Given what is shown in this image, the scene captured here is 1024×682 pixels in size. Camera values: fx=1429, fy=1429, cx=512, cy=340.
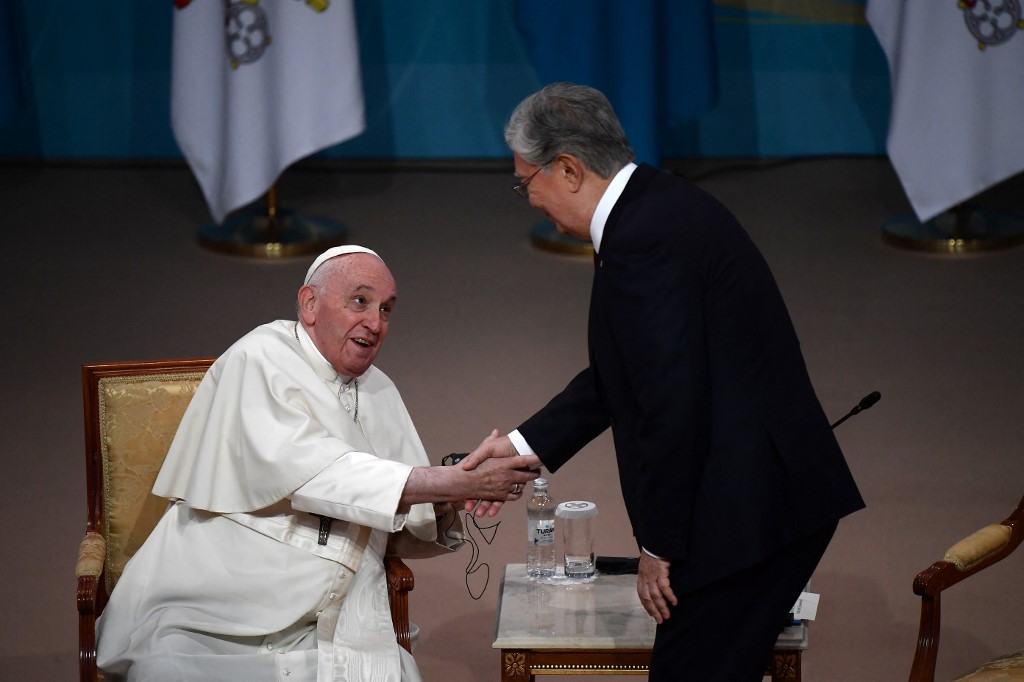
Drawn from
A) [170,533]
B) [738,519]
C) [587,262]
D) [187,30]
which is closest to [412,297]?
[587,262]

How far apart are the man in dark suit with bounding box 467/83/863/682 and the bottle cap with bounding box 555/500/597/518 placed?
63 centimetres

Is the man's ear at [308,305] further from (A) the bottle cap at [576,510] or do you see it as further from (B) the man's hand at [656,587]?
(B) the man's hand at [656,587]

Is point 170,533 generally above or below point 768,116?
below

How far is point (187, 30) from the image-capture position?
25.9 feet

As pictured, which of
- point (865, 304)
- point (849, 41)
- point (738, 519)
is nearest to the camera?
point (738, 519)

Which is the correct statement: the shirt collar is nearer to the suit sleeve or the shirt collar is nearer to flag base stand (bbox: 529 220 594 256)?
the suit sleeve

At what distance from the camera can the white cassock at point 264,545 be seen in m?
3.15

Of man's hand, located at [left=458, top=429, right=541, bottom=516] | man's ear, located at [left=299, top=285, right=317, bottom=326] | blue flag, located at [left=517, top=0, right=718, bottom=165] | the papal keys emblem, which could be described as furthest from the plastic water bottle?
the papal keys emblem

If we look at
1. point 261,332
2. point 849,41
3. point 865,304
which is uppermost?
point 849,41

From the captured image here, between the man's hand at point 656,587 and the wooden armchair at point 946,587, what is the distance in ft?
2.16

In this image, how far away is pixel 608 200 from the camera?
285cm

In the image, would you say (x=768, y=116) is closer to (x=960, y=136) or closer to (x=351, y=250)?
(x=960, y=136)

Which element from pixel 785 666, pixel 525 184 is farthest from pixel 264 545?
pixel 785 666

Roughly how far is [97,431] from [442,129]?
22.2 ft
